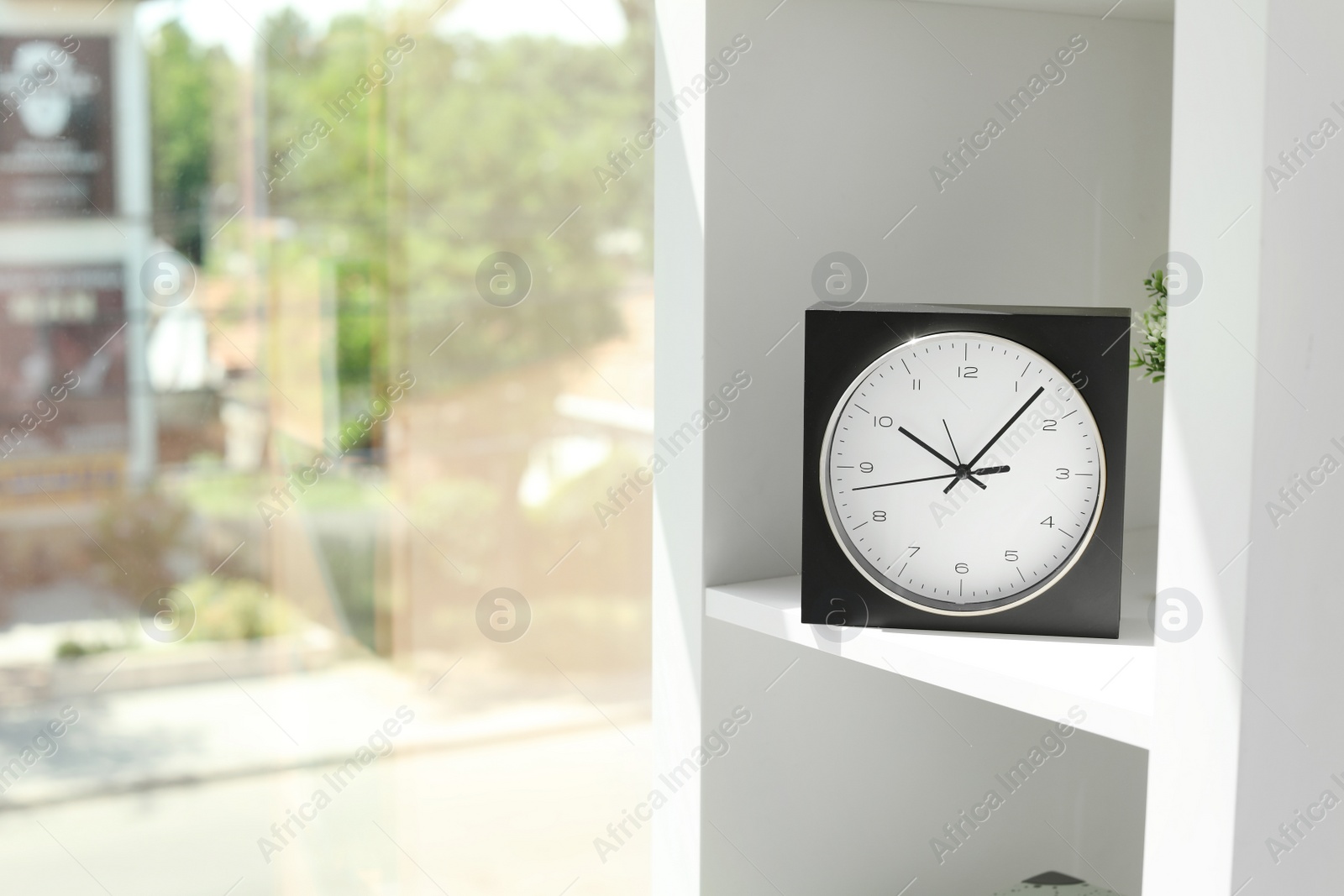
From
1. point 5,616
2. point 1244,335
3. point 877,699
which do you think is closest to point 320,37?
point 5,616

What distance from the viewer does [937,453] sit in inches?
29.7

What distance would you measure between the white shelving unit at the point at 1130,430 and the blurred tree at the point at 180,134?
2.08m

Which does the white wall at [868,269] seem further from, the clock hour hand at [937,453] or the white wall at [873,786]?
the clock hour hand at [937,453]

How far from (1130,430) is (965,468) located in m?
0.41

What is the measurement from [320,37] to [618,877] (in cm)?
233

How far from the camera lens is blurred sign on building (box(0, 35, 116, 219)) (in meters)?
2.48

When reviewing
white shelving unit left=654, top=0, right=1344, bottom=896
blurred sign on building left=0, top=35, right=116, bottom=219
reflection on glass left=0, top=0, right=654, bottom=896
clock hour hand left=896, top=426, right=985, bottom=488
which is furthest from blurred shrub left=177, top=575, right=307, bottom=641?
clock hour hand left=896, top=426, right=985, bottom=488

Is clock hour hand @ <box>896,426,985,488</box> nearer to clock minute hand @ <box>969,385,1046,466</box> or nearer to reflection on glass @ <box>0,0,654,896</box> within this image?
clock minute hand @ <box>969,385,1046,466</box>

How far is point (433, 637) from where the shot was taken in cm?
299

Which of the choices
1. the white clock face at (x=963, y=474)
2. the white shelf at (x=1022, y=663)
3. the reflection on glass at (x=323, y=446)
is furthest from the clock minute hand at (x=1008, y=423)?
the reflection on glass at (x=323, y=446)

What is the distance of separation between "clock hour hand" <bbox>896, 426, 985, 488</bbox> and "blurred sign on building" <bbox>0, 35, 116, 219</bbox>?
2372 mm

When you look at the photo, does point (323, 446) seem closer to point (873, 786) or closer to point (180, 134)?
point (180, 134)

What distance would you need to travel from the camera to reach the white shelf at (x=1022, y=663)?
62 centimetres

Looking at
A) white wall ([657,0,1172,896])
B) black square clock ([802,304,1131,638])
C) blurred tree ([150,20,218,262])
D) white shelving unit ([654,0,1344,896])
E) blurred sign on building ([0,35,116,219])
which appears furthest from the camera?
blurred tree ([150,20,218,262])
